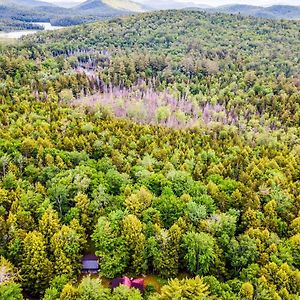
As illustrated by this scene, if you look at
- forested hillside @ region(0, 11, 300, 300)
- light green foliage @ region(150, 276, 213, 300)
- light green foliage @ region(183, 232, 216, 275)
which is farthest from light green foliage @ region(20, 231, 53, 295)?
light green foliage @ region(183, 232, 216, 275)

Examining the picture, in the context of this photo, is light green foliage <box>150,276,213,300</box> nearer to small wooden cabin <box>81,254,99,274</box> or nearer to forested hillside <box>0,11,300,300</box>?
forested hillside <box>0,11,300,300</box>

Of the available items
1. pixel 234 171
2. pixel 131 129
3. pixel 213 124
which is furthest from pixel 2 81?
pixel 234 171

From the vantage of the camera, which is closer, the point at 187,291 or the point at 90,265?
the point at 187,291

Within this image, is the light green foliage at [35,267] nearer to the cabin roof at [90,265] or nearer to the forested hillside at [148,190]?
the forested hillside at [148,190]

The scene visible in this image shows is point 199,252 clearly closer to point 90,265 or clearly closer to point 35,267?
point 90,265

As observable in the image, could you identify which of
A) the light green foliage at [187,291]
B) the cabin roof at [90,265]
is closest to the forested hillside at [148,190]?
the light green foliage at [187,291]

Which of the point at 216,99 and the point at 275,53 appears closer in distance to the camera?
the point at 216,99

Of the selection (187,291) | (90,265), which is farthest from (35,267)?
(187,291)

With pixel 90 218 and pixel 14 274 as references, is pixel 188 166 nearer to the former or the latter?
pixel 90 218
